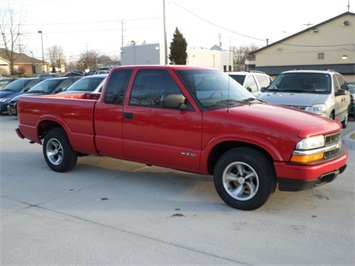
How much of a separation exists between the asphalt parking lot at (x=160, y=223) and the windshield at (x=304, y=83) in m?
3.90

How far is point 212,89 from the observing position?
17.9ft

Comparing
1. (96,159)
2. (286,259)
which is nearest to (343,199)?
(286,259)

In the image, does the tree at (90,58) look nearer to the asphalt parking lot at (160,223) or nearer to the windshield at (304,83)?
the windshield at (304,83)

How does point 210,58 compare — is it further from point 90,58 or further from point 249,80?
point 249,80

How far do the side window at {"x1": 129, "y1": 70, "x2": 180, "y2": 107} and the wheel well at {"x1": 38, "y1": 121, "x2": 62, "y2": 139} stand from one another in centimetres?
203

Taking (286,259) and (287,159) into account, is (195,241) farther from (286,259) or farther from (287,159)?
(287,159)

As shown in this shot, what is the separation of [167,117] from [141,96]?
0.65m

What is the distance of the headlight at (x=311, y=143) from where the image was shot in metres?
4.36

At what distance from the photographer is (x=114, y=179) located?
6.32 meters

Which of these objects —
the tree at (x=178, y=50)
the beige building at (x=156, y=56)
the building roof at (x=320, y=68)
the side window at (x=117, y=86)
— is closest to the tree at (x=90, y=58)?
the beige building at (x=156, y=56)

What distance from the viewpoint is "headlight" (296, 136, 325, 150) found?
4.36m

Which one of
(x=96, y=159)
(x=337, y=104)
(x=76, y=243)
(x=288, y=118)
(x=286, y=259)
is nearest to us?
(x=286, y=259)

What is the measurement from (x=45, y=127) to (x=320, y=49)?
137 feet

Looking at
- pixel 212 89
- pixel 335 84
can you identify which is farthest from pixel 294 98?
pixel 212 89
